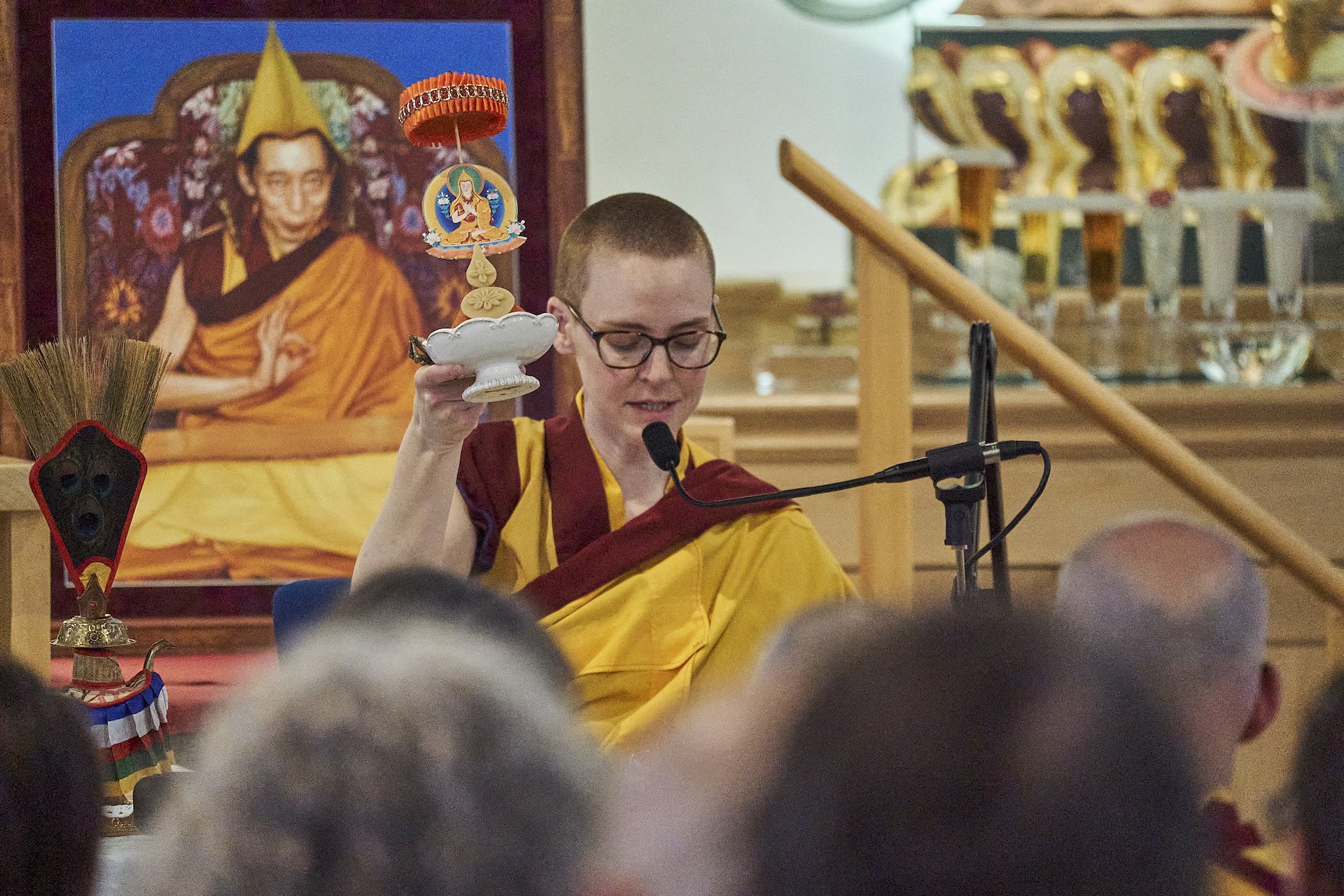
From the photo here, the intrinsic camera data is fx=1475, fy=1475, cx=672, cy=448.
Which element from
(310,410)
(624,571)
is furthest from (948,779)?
(310,410)

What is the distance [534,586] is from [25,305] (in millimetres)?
1979

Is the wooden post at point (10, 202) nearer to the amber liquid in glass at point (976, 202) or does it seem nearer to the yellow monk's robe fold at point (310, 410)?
the yellow monk's robe fold at point (310, 410)

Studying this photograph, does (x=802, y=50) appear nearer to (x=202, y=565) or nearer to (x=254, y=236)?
(x=254, y=236)

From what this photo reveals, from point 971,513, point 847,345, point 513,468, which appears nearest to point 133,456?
point 513,468

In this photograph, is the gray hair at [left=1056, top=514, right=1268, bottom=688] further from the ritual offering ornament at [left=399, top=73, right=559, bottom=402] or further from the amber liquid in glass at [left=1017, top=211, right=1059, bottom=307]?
the amber liquid in glass at [left=1017, top=211, right=1059, bottom=307]

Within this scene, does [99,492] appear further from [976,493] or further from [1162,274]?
[1162,274]

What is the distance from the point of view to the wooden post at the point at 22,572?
1961 mm

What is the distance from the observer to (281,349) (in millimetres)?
3447

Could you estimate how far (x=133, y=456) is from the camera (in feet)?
6.34

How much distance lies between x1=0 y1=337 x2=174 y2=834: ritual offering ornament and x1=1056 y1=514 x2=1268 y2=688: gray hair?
3.77ft

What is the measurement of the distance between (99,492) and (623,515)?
2.25 ft

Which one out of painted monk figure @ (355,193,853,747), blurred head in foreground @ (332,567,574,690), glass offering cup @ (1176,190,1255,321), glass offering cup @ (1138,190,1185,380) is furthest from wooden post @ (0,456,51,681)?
glass offering cup @ (1176,190,1255,321)

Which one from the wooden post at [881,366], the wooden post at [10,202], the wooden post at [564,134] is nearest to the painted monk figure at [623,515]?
the wooden post at [881,366]

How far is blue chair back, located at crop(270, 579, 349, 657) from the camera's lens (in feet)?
6.27
